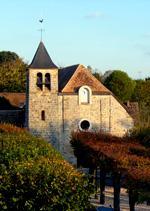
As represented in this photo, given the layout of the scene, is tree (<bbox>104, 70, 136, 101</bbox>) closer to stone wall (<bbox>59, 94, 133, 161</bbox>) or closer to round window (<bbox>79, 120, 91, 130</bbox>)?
stone wall (<bbox>59, 94, 133, 161</bbox>)

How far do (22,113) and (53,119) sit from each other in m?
6.46

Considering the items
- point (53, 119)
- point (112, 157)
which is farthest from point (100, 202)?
point (53, 119)

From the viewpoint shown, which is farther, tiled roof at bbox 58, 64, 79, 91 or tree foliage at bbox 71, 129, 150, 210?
tiled roof at bbox 58, 64, 79, 91

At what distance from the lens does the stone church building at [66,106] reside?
51.8m

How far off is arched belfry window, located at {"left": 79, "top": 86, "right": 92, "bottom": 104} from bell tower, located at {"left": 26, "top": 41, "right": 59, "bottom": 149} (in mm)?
2083

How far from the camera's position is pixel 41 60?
171 ft

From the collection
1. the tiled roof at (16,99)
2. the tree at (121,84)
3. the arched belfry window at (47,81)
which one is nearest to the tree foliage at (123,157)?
the arched belfry window at (47,81)

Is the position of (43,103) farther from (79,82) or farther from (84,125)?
(84,125)

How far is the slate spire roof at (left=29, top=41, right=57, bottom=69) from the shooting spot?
5150 cm

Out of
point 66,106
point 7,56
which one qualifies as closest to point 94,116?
point 66,106

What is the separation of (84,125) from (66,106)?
7.11 ft

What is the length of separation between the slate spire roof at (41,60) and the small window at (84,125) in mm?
5173

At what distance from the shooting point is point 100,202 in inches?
1431

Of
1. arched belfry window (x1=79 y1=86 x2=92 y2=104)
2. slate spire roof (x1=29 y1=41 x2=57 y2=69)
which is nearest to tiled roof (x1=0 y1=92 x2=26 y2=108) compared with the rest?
slate spire roof (x1=29 y1=41 x2=57 y2=69)
